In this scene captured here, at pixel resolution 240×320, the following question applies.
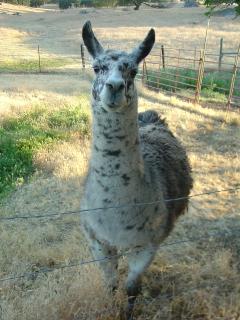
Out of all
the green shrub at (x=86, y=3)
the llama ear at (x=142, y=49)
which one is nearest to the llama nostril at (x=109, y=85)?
the llama ear at (x=142, y=49)

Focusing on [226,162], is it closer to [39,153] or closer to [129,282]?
[39,153]

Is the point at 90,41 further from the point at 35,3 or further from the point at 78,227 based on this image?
the point at 35,3

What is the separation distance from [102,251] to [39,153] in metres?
4.89

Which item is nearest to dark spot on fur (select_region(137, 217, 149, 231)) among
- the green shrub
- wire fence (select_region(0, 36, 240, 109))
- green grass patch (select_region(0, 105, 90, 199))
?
green grass patch (select_region(0, 105, 90, 199))

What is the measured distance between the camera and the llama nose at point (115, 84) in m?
3.21

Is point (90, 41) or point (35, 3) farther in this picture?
point (35, 3)

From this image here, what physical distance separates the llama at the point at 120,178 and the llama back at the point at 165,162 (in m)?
0.04

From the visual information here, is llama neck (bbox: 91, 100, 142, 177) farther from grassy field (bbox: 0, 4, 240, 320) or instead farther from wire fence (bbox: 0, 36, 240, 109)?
wire fence (bbox: 0, 36, 240, 109)

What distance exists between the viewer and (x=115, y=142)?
3609mm

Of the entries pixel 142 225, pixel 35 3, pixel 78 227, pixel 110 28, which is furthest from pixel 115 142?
pixel 35 3

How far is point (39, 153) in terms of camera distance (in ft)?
29.0

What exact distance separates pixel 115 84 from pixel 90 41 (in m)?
0.79

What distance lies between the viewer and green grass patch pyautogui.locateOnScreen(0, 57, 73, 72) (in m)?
24.7

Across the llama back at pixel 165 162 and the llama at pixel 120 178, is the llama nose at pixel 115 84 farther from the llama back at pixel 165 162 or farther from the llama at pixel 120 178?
the llama back at pixel 165 162
